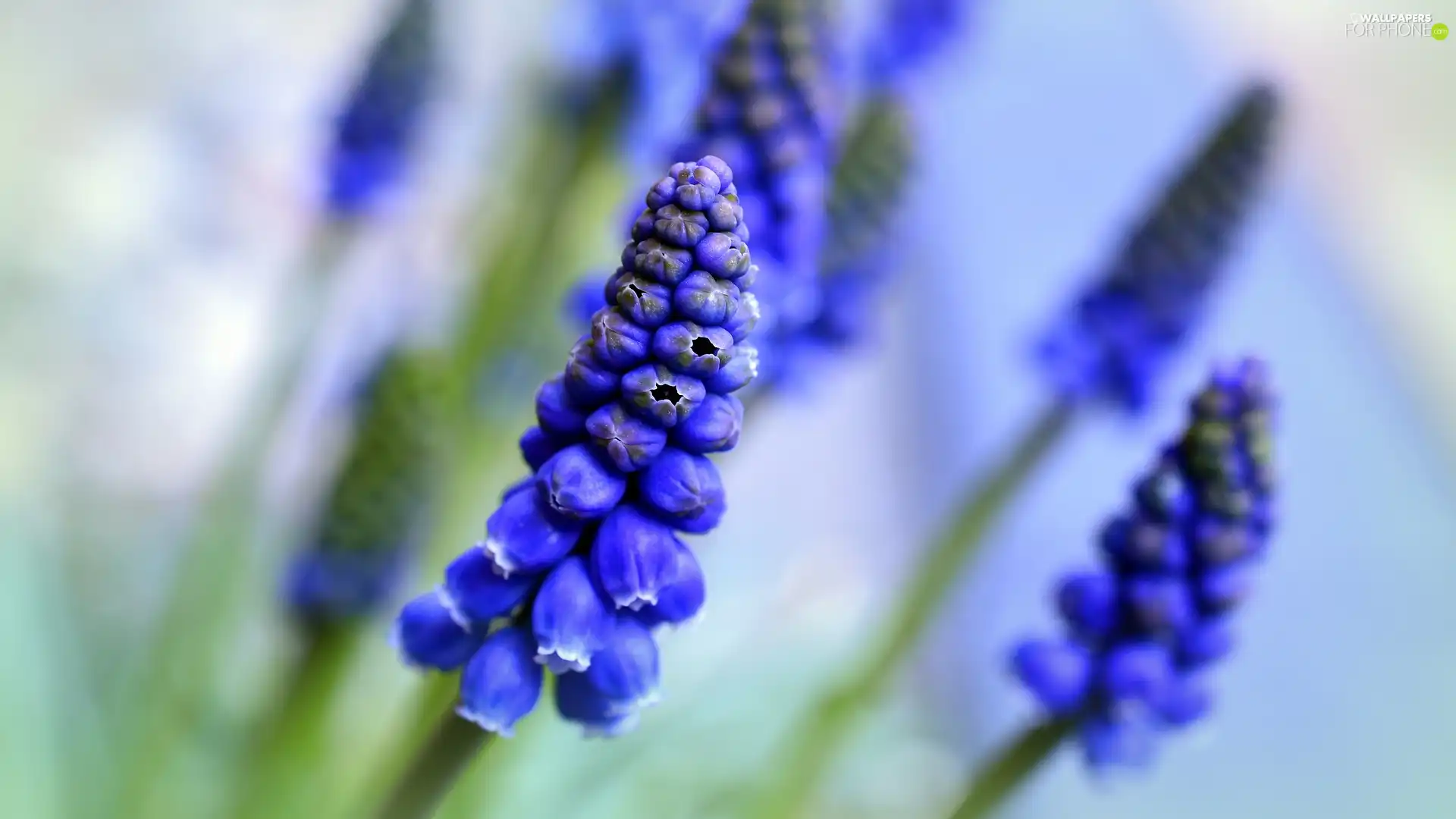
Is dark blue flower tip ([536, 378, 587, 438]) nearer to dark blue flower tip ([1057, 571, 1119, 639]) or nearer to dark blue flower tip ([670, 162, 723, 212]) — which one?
dark blue flower tip ([670, 162, 723, 212])

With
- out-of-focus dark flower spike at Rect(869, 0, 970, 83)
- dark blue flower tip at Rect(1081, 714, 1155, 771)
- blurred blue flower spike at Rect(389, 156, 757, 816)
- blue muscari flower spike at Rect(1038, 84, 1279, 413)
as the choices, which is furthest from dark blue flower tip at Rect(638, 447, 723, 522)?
out-of-focus dark flower spike at Rect(869, 0, 970, 83)

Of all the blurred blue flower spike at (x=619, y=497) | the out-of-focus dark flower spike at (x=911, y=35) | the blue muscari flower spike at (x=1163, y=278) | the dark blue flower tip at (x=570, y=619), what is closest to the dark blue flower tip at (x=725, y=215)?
the blurred blue flower spike at (x=619, y=497)

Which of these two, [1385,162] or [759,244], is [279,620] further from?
[1385,162]

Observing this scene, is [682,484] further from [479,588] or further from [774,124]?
[774,124]

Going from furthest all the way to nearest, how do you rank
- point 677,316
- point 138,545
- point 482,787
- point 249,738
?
point 138,545 < point 249,738 < point 482,787 < point 677,316

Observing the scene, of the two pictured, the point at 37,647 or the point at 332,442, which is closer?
the point at 37,647

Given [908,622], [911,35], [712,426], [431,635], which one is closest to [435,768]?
[431,635]

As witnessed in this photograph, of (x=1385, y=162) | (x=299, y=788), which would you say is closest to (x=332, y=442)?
(x=299, y=788)
